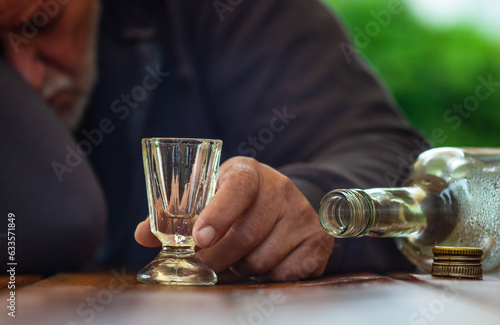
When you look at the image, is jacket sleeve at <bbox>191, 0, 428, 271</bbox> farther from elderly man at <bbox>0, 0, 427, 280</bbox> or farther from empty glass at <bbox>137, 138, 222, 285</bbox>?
empty glass at <bbox>137, 138, 222, 285</bbox>

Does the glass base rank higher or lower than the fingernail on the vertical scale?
lower

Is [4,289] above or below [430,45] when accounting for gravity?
below

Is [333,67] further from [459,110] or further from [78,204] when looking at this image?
[459,110]

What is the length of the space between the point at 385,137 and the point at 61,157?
43 cm

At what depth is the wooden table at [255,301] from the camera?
400mm

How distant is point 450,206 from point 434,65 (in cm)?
285

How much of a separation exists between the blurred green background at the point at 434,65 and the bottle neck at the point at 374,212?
2.67 meters

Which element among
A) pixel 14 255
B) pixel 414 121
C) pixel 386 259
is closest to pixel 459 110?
pixel 414 121

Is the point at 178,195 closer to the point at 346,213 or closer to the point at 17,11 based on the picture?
the point at 346,213

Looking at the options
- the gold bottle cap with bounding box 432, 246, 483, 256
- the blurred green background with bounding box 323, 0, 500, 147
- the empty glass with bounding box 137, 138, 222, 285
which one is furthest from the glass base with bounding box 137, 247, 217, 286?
the blurred green background with bounding box 323, 0, 500, 147

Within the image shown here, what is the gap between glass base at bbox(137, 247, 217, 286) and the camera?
21.9 inches

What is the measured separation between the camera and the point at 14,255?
2.08ft

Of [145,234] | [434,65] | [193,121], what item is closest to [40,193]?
[145,234]

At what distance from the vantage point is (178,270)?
557 mm
